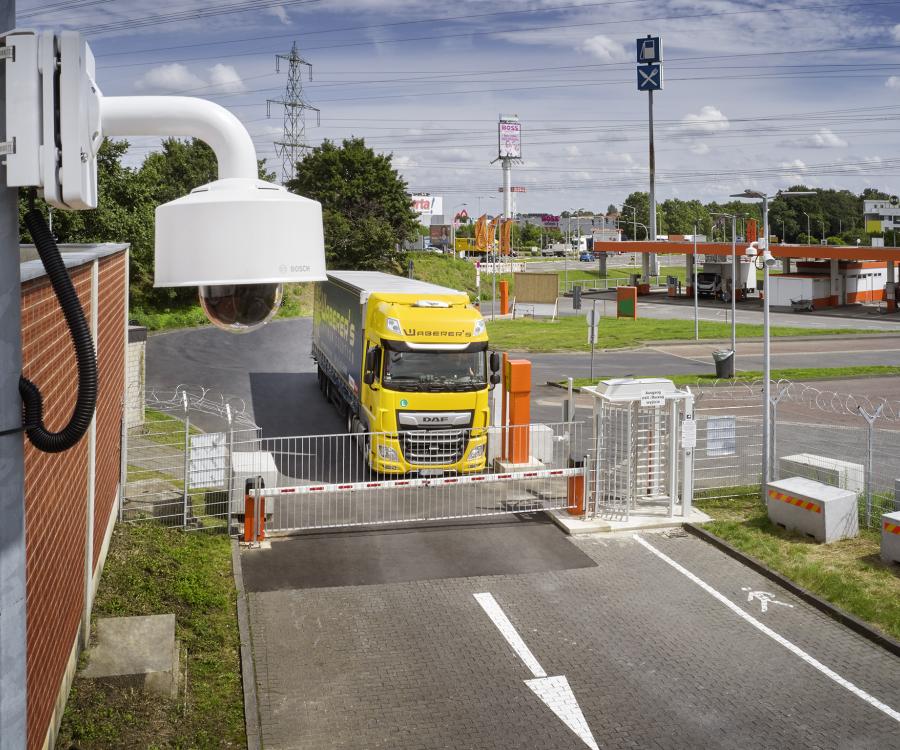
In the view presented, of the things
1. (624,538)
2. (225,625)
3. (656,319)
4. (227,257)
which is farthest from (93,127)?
(656,319)

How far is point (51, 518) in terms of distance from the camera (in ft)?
26.6

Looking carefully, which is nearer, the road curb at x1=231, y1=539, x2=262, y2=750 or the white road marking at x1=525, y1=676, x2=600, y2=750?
the road curb at x1=231, y1=539, x2=262, y2=750

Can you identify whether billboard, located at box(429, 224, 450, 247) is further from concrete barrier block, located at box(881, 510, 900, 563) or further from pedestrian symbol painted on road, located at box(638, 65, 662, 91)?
concrete barrier block, located at box(881, 510, 900, 563)

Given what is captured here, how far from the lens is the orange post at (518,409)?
772 inches

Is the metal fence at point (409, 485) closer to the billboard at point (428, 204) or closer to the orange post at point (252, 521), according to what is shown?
the orange post at point (252, 521)

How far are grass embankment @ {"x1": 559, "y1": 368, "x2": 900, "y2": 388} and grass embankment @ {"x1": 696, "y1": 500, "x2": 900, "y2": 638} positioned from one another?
53.0 ft

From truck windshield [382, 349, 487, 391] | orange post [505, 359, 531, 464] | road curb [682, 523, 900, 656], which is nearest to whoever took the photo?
road curb [682, 523, 900, 656]

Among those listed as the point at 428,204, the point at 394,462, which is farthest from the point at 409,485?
the point at 428,204

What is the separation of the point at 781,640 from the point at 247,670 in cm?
609

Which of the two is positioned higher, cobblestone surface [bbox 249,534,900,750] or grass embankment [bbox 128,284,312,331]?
grass embankment [bbox 128,284,312,331]

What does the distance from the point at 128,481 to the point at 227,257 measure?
1567cm

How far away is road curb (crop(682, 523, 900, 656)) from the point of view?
1126 centimetres

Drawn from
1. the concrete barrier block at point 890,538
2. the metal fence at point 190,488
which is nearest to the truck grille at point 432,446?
the metal fence at point 190,488

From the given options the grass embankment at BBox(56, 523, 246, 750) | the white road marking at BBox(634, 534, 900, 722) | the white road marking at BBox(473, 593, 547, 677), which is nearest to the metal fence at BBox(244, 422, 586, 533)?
the grass embankment at BBox(56, 523, 246, 750)
